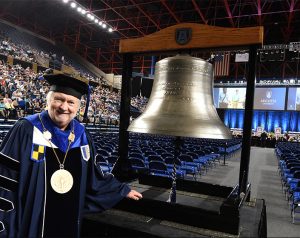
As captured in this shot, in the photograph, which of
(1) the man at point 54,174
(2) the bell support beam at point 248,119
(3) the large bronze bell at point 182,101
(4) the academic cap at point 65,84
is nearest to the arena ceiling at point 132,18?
(2) the bell support beam at point 248,119

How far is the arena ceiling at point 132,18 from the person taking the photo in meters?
19.8

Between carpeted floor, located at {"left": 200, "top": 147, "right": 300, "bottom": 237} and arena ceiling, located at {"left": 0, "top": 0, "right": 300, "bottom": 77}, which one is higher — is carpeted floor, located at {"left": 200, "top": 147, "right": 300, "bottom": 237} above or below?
below

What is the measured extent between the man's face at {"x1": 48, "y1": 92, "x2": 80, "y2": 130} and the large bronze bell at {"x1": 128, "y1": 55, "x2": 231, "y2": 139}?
0.47 metres

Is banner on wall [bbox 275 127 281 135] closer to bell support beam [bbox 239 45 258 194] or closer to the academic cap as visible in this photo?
bell support beam [bbox 239 45 258 194]

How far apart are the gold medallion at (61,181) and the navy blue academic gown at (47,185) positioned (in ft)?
0.08

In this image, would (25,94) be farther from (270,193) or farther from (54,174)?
(54,174)

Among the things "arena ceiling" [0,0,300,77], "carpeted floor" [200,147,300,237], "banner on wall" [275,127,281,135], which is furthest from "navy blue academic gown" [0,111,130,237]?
"banner on wall" [275,127,281,135]

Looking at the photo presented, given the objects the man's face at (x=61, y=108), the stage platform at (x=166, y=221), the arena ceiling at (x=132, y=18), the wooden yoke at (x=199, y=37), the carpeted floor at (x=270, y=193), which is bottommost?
the carpeted floor at (x=270, y=193)

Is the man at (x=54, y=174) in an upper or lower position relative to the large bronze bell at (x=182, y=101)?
lower

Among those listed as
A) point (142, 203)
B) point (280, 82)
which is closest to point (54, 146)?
point (142, 203)

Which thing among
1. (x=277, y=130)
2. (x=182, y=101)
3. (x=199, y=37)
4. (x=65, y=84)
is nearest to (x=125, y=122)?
(x=182, y=101)

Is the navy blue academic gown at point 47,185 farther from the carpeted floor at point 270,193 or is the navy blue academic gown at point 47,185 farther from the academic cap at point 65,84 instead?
the carpeted floor at point 270,193

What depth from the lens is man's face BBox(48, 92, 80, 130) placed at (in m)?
1.82

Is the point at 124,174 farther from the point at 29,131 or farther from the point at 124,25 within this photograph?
the point at 124,25
